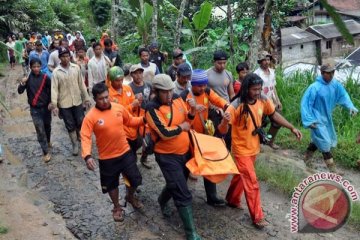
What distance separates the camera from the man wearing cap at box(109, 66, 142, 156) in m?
5.17

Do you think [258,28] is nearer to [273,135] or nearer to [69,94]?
[273,135]

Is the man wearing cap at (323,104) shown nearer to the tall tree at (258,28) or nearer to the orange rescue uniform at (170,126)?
the orange rescue uniform at (170,126)

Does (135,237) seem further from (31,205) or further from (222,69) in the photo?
(222,69)

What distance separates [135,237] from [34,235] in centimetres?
110

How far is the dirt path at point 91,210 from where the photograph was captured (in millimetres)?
4422

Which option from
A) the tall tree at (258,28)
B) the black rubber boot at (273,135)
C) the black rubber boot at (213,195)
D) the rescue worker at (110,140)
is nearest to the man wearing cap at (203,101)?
the black rubber boot at (213,195)

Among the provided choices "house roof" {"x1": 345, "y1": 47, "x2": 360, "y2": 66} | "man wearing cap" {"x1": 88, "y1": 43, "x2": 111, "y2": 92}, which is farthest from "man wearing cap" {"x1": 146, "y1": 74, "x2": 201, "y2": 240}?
"house roof" {"x1": 345, "y1": 47, "x2": 360, "y2": 66}

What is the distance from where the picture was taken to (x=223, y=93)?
5621 millimetres

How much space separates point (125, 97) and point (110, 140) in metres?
1.16

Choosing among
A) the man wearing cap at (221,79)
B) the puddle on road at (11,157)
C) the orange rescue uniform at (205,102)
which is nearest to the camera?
the orange rescue uniform at (205,102)

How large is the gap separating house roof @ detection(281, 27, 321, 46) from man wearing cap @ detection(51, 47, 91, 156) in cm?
2098

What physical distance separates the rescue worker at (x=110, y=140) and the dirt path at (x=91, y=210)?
13.4 inches

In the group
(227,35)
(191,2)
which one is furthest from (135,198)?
(191,2)

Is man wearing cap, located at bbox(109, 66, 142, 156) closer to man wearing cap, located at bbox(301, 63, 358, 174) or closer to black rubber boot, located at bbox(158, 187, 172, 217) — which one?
black rubber boot, located at bbox(158, 187, 172, 217)
